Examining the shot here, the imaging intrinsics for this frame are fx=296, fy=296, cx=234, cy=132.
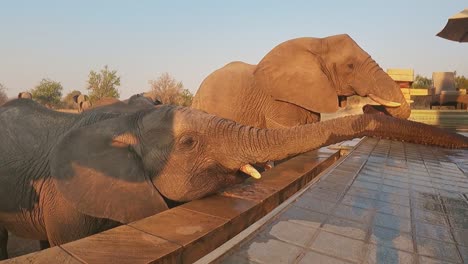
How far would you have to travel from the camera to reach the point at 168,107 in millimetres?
2709

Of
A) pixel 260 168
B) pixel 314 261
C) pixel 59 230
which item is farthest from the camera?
pixel 260 168

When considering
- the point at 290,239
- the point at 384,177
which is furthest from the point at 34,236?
the point at 384,177

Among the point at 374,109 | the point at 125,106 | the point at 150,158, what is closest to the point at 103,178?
the point at 150,158

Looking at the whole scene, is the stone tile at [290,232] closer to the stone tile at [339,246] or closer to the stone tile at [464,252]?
the stone tile at [339,246]

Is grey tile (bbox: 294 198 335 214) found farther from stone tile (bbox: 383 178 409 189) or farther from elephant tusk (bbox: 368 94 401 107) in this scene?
elephant tusk (bbox: 368 94 401 107)

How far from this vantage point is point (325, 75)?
4766 mm

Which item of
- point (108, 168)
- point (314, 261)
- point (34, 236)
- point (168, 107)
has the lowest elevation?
point (34, 236)

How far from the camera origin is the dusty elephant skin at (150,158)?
7.72 feet

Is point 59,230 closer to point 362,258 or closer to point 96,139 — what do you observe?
point 96,139

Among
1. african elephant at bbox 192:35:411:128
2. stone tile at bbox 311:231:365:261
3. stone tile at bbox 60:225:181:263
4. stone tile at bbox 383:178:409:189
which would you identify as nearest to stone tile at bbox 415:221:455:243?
stone tile at bbox 311:231:365:261

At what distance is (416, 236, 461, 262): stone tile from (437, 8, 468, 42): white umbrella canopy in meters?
6.84

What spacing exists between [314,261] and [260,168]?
273cm

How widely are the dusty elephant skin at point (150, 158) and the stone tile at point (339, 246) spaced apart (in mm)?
777

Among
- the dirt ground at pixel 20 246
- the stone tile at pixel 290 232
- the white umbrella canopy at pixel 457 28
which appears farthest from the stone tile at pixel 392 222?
the white umbrella canopy at pixel 457 28
